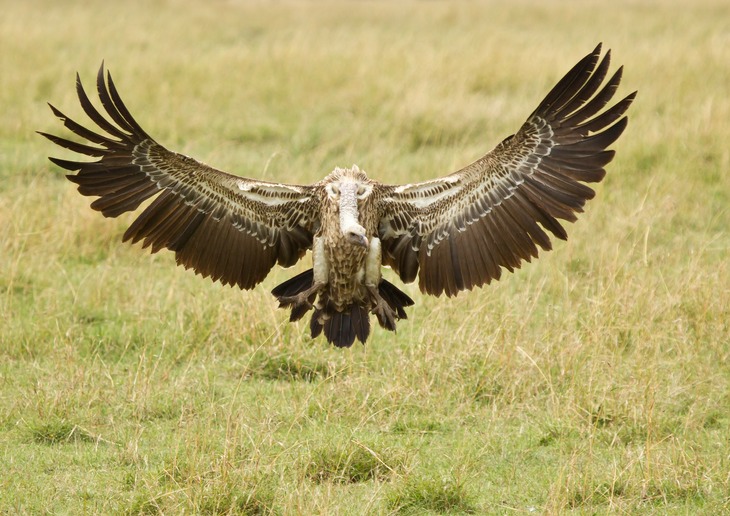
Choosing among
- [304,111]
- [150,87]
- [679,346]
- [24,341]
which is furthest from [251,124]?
[679,346]

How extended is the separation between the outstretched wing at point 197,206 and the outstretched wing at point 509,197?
0.56m

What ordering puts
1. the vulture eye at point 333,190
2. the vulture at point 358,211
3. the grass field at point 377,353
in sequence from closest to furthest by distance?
the grass field at point 377,353, the vulture at point 358,211, the vulture eye at point 333,190

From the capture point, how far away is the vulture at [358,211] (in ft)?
17.4

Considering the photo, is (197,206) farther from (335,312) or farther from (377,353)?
(377,353)

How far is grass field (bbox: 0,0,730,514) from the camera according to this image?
5.16 m

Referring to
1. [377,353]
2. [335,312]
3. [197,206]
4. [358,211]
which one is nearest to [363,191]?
[358,211]

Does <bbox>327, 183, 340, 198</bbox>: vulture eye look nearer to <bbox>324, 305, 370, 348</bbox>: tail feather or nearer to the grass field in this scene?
<bbox>324, 305, 370, 348</bbox>: tail feather

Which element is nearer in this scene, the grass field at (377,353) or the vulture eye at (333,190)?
the grass field at (377,353)

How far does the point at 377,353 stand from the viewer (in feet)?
22.3

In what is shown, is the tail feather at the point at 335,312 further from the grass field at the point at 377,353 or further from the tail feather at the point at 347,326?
the grass field at the point at 377,353

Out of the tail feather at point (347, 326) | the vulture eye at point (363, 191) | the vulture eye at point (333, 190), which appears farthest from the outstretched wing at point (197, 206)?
the tail feather at point (347, 326)

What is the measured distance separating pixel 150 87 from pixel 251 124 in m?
1.78

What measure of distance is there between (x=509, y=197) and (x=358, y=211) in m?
0.81

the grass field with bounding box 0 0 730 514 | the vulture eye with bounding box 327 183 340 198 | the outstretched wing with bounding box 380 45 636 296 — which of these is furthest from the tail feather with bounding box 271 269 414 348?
the grass field with bounding box 0 0 730 514
